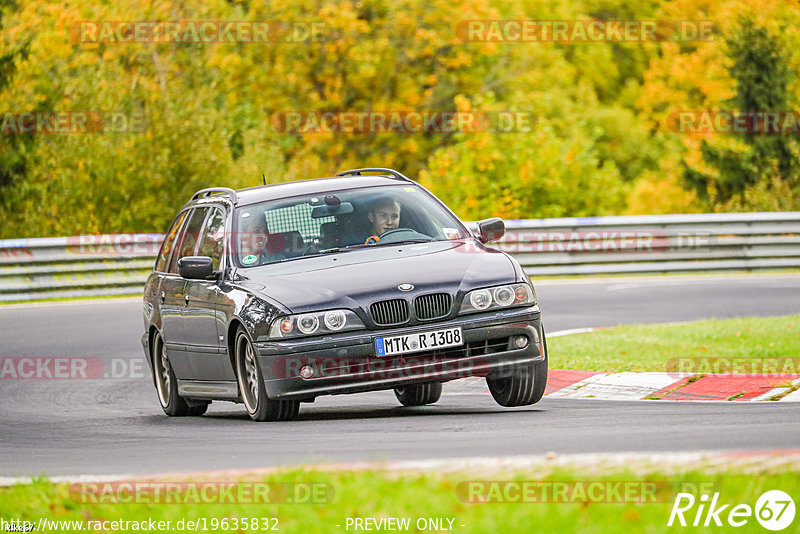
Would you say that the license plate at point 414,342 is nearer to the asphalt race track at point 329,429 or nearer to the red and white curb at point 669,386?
the asphalt race track at point 329,429

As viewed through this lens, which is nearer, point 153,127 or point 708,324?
point 708,324

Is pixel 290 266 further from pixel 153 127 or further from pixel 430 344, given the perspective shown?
pixel 153 127

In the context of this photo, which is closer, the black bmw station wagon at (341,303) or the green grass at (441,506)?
the green grass at (441,506)

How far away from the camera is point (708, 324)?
52.3 ft

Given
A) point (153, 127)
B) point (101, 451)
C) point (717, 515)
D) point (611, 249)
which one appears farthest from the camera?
point (153, 127)

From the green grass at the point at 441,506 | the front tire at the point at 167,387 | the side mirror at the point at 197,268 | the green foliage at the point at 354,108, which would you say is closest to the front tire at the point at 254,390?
the side mirror at the point at 197,268

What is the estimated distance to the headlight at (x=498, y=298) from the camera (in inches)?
376

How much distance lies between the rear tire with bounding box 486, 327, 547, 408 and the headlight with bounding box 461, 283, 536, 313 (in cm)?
30

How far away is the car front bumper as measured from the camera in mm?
9352

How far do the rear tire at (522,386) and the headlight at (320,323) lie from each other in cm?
128

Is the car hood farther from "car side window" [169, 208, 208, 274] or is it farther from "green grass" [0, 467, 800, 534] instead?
"green grass" [0, 467, 800, 534]

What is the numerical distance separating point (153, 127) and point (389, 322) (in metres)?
21.4

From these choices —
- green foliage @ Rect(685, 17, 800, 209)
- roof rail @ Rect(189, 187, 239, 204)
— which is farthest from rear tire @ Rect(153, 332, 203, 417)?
green foliage @ Rect(685, 17, 800, 209)

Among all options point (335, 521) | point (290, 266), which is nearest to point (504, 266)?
point (290, 266)
